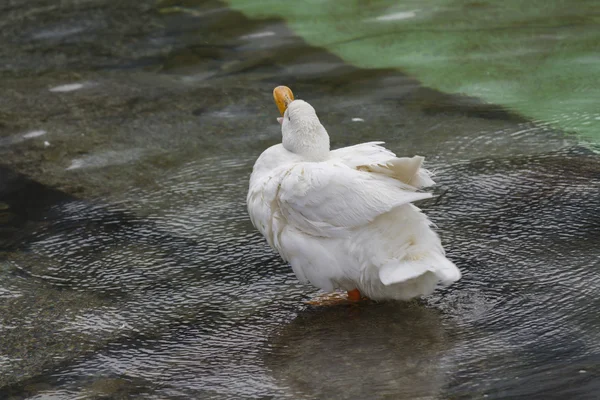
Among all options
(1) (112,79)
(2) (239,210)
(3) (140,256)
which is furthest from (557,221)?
(1) (112,79)

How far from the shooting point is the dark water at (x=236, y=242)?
3.64m

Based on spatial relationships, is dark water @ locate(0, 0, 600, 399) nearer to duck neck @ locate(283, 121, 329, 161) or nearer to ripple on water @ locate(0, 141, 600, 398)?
ripple on water @ locate(0, 141, 600, 398)

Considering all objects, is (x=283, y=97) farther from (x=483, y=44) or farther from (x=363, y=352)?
(x=483, y=44)

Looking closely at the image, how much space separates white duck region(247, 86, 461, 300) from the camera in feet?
12.8

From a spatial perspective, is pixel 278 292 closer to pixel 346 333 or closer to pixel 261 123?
pixel 346 333

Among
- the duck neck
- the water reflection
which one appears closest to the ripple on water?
the water reflection

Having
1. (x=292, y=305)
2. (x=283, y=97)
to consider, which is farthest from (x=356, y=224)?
(x=283, y=97)

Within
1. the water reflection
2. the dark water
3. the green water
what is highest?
the green water

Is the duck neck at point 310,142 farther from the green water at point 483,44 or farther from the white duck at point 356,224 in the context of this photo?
the green water at point 483,44

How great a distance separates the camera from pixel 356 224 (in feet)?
13.1

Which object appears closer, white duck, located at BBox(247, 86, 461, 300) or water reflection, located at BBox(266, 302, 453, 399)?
water reflection, located at BBox(266, 302, 453, 399)

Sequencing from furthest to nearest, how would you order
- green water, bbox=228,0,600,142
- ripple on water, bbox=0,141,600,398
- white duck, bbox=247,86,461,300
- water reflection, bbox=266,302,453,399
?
green water, bbox=228,0,600,142 → white duck, bbox=247,86,461,300 → ripple on water, bbox=0,141,600,398 → water reflection, bbox=266,302,453,399

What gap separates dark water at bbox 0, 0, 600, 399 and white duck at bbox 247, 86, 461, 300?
0.21 metres

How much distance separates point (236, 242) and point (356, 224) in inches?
44.5
